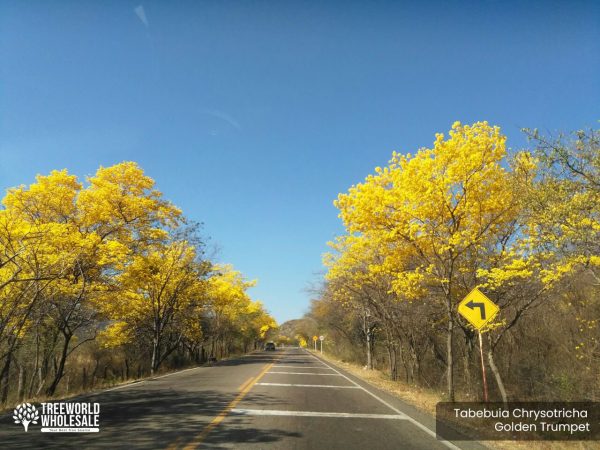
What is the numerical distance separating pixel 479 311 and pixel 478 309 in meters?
0.06

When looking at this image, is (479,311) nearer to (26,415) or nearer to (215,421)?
(215,421)

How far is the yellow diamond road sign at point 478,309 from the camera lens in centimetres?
1123

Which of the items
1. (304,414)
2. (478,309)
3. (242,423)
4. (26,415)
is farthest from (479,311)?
(26,415)

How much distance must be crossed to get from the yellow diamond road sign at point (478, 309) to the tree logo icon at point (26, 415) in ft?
34.1

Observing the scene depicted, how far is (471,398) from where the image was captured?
16.3 m

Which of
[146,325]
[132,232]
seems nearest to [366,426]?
[132,232]

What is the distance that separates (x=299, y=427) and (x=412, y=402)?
6183 mm

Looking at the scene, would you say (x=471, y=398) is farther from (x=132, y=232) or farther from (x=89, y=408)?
(x=132, y=232)

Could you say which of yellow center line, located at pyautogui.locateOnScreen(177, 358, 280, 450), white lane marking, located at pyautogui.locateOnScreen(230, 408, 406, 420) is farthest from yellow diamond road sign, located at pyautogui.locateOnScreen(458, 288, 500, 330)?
yellow center line, located at pyautogui.locateOnScreen(177, 358, 280, 450)

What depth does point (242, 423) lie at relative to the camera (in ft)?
28.6

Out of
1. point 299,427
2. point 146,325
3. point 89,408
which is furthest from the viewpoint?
point 146,325

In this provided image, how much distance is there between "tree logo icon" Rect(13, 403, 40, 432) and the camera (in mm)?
8733

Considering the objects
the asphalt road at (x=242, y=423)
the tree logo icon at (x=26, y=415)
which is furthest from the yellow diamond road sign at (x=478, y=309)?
the tree logo icon at (x=26, y=415)

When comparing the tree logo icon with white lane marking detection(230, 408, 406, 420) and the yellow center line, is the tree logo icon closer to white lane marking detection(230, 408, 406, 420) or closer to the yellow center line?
the yellow center line
